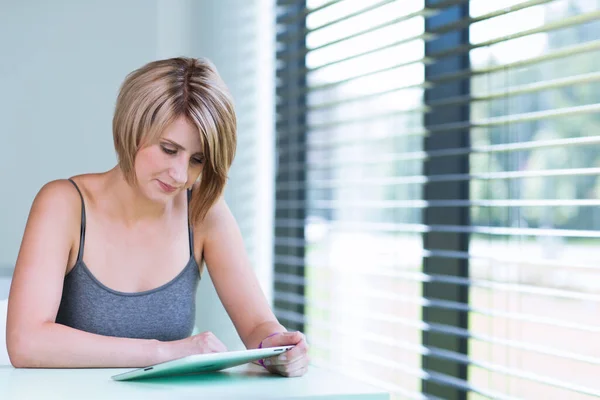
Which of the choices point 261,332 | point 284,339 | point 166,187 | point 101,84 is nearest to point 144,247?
point 166,187

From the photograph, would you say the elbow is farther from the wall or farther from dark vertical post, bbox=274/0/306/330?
dark vertical post, bbox=274/0/306/330

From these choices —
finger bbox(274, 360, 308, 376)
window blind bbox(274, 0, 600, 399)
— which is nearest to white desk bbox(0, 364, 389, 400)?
finger bbox(274, 360, 308, 376)

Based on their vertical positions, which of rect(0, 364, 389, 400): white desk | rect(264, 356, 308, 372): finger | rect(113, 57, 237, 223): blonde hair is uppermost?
rect(113, 57, 237, 223): blonde hair

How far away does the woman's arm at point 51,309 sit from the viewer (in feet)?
4.83

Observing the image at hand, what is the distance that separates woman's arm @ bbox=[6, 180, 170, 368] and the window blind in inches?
37.1

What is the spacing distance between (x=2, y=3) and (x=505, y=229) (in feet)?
6.25

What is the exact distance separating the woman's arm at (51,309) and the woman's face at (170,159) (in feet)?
0.64

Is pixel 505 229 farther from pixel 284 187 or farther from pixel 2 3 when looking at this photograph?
pixel 2 3

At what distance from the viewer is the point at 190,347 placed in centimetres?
150

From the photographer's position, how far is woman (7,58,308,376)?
1503mm

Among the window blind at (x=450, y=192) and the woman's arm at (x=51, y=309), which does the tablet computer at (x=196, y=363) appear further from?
the window blind at (x=450, y=192)

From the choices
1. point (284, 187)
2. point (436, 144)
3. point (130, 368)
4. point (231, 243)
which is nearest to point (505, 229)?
point (436, 144)

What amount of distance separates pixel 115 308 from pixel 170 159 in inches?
15.2

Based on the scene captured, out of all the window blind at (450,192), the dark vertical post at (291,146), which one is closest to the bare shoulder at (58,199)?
the window blind at (450,192)
